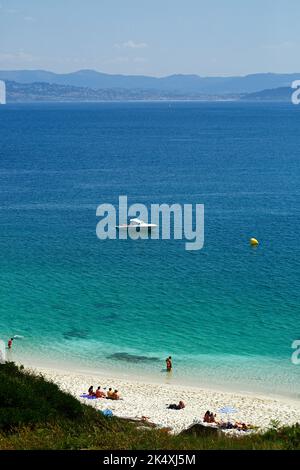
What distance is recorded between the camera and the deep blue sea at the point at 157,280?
41.2 m

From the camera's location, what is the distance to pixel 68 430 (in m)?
19.4

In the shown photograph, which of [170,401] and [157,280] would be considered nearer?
[170,401]

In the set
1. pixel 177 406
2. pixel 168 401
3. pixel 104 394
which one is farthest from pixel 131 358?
pixel 177 406

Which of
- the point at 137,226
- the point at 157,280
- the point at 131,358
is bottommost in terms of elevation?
the point at 131,358

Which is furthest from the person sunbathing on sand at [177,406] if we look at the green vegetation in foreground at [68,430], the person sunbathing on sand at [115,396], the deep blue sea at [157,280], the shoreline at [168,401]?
the green vegetation in foreground at [68,430]

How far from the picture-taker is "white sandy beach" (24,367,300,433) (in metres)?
31.8

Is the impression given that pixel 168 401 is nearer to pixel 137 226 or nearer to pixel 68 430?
pixel 68 430

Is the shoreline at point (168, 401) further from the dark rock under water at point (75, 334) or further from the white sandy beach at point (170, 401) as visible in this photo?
the dark rock under water at point (75, 334)

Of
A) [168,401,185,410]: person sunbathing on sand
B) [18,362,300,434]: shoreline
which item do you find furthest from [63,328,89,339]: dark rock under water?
[168,401,185,410]: person sunbathing on sand

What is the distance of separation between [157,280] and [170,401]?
67.6ft

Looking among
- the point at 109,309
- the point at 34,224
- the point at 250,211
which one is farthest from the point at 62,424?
the point at 250,211

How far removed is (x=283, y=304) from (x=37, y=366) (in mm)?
18313

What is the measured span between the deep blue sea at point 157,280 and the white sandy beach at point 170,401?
1658 mm

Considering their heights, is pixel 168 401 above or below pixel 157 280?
below
